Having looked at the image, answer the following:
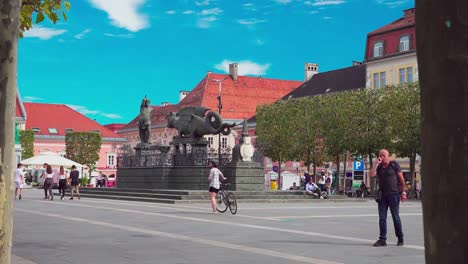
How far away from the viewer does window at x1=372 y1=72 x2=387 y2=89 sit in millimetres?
72062

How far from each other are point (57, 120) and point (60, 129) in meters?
2.66

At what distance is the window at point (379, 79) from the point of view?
72.1m

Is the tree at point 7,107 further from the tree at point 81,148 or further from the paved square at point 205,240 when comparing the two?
the tree at point 81,148

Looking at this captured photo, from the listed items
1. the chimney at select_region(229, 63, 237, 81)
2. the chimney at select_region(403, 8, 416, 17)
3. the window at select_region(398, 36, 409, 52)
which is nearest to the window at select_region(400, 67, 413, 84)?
the window at select_region(398, 36, 409, 52)

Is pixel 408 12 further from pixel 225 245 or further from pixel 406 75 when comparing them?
pixel 225 245

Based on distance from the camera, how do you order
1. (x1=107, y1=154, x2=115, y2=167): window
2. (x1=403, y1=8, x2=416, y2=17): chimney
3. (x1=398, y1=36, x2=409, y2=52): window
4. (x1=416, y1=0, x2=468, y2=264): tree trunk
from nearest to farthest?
(x1=416, y1=0, x2=468, y2=264): tree trunk → (x1=398, y1=36, x2=409, y2=52): window → (x1=403, y1=8, x2=416, y2=17): chimney → (x1=107, y1=154, x2=115, y2=167): window

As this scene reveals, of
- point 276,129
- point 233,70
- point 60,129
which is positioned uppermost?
point 233,70

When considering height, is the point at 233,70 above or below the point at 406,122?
above

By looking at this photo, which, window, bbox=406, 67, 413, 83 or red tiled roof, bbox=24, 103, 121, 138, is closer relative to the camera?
window, bbox=406, 67, 413, 83

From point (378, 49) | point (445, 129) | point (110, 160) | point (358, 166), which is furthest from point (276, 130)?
point (445, 129)

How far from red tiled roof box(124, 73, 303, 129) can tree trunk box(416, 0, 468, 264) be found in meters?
94.7

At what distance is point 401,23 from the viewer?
69312 mm

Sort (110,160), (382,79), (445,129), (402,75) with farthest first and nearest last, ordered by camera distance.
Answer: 1. (110,160)
2. (382,79)
3. (402,75)
4. (445,129)

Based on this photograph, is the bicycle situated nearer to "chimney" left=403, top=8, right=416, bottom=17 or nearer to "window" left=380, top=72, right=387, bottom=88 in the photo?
"window" left=380, top=72, right=387, bottom=88
